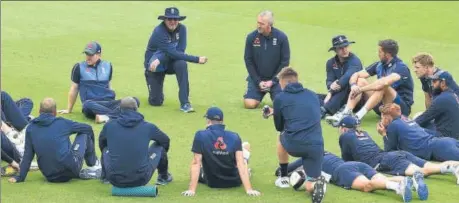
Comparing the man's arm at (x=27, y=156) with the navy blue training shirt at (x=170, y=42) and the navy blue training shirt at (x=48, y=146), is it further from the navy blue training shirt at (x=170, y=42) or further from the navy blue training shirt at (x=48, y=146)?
the navy blue training shirt at (x=170, y=42)

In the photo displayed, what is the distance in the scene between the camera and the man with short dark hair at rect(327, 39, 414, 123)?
1609cm

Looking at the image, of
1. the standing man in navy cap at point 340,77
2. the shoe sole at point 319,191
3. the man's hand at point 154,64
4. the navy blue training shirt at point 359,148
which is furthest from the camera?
the man's hand at point 154,64

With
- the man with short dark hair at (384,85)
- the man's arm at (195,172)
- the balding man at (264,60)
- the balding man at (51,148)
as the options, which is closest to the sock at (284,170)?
the man's arm at (195,172)

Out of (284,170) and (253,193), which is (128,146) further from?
(284,170)

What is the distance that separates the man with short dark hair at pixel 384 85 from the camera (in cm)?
1609

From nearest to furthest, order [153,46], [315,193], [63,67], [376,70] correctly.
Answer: [315,193], [376,70], [153,46], [63,67]

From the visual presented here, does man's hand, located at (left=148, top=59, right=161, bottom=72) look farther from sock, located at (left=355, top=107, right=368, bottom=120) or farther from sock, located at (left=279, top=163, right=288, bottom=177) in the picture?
sock, located at (left=279, top=163, right=288, bottom=177)

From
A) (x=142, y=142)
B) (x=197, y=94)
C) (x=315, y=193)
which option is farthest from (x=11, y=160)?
(x=197, y=94)

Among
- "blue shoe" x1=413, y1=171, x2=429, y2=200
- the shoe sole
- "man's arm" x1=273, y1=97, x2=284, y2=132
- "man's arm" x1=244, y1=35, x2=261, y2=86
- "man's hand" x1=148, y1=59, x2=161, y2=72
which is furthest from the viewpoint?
"man's arm" x1=244, y1=35, x2=261, y2=86

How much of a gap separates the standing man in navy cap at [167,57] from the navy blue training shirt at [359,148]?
178 inches

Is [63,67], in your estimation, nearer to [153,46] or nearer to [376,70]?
[153,46]

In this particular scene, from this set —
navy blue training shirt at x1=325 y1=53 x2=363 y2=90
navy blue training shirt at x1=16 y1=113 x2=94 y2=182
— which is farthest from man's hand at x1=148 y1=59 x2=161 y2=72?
navy blue training shirt at x1=16 y1=113 x2=94 y2=182

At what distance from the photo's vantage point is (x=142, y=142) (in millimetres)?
12445

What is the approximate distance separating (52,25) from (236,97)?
27.2 ft
